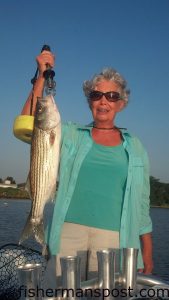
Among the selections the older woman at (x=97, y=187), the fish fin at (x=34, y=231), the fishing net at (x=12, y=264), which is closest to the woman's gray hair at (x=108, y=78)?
the older woman at (x=97, y=187)

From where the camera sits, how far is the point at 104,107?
15.0 ft

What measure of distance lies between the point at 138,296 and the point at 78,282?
18.1 inches

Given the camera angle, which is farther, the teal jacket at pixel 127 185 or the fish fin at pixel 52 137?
the teal jacket at pixel 127 185

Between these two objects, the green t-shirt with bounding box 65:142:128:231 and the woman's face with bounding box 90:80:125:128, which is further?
the woman's face with bounding box 90:80:125:128

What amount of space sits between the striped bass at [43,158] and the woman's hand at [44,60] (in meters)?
0.34

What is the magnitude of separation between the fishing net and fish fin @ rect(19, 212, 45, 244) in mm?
A: 1719

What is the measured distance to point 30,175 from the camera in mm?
4352

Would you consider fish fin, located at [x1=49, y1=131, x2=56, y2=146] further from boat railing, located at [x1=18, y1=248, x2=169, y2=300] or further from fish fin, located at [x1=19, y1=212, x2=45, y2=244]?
boat railing, located at [x1=18, y1=248, x2=169, y2=300]

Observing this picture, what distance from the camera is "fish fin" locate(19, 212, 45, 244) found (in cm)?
411

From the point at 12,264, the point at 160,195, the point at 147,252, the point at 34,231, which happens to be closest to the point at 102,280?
the point at 34,231

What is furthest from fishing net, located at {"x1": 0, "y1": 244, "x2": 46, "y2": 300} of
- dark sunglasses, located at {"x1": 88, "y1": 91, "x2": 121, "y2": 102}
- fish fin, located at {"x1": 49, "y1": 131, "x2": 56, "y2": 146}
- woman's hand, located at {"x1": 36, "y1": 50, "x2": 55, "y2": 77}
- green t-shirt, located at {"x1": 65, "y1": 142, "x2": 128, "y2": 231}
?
woman's hand, located at {"x1": 36, "y1": 50, "x2": 55, "y2": 77}

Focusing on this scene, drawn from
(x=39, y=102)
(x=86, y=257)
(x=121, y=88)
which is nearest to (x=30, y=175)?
(x=39, y=102)

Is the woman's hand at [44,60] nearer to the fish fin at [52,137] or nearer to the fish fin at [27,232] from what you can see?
the fish fin at [52,137]

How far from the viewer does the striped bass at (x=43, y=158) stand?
4.10 metres
